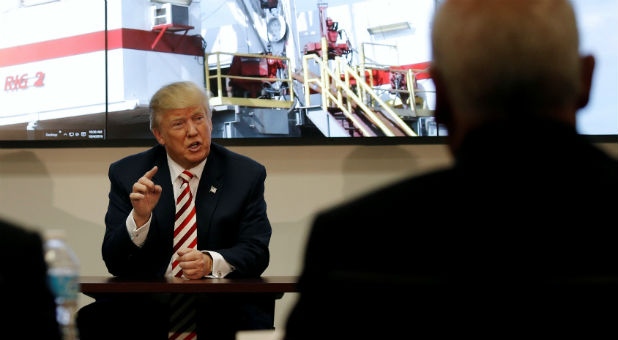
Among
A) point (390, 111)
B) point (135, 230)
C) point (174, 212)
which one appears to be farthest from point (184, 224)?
point (390, 111)

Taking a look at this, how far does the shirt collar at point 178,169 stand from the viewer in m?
2.74

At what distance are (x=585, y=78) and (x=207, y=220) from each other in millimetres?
1863

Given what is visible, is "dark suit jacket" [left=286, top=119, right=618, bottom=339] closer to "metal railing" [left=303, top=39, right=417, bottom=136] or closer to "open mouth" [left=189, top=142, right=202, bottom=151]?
"open mouth" [left=189, top=142, right=202, bottom=151]

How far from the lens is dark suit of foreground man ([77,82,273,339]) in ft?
7.78

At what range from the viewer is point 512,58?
81cm

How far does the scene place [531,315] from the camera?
741 millimetres

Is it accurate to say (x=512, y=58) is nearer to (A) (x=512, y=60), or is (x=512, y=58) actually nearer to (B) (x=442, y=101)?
(A) (x=512, y=60)

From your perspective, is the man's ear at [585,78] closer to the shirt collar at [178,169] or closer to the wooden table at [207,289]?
the wooden table at [207,289]

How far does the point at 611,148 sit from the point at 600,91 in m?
0.32

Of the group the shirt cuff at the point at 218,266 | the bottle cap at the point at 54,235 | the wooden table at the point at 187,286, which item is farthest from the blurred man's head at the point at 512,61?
the shirt cuff at the point at 218,266

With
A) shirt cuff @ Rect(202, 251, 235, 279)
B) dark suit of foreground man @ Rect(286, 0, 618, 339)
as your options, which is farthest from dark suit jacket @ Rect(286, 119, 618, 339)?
shirt cuff @ Rect(202, 251, 235, 279)

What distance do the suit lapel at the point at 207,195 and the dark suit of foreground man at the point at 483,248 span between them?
1854 mm

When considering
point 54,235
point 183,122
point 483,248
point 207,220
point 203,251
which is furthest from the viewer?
point 183,122

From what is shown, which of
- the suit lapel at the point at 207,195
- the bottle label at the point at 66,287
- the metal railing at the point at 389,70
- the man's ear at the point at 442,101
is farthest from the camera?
the metal railing at the point at 389,70
